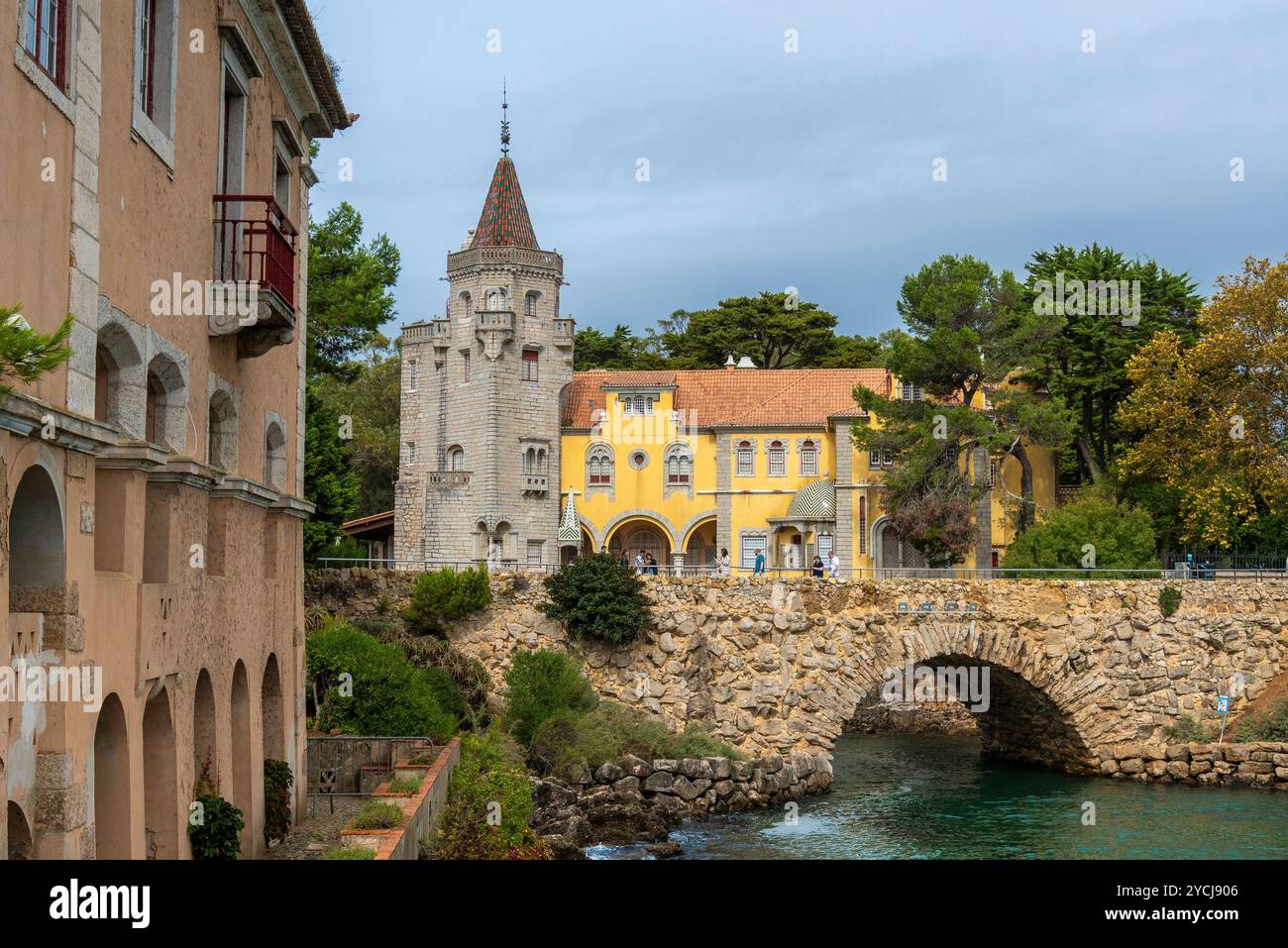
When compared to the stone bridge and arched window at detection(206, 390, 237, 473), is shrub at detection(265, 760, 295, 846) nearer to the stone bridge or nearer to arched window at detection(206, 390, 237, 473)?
arched window at detection(206, 390, 237, 473)

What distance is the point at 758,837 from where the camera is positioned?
29.1 m

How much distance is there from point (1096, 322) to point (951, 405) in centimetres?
695

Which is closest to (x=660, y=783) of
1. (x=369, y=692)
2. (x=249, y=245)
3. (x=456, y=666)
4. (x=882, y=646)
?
(x=456, y=666)

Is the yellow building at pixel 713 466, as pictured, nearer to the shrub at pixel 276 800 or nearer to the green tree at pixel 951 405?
the green tree at pixel 951 405

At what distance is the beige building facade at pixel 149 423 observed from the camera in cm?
1000

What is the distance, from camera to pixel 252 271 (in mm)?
15781

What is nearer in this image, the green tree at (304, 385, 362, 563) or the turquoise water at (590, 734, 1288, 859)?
the turquoise water at (590, 734, 1288, 859)

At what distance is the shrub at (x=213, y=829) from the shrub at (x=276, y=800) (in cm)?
292

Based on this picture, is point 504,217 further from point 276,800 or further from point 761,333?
point 276,800

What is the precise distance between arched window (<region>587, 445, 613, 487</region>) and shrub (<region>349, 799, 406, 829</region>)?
3876cm

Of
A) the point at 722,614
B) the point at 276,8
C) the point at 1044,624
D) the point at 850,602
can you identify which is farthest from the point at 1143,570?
Answer: the point at 276,8

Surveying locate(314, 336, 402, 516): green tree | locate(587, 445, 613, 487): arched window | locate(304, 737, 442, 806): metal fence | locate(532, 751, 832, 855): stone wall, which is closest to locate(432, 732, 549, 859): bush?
locate(304, 737, 442, 806): metal fence

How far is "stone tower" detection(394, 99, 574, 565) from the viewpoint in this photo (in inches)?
2051
